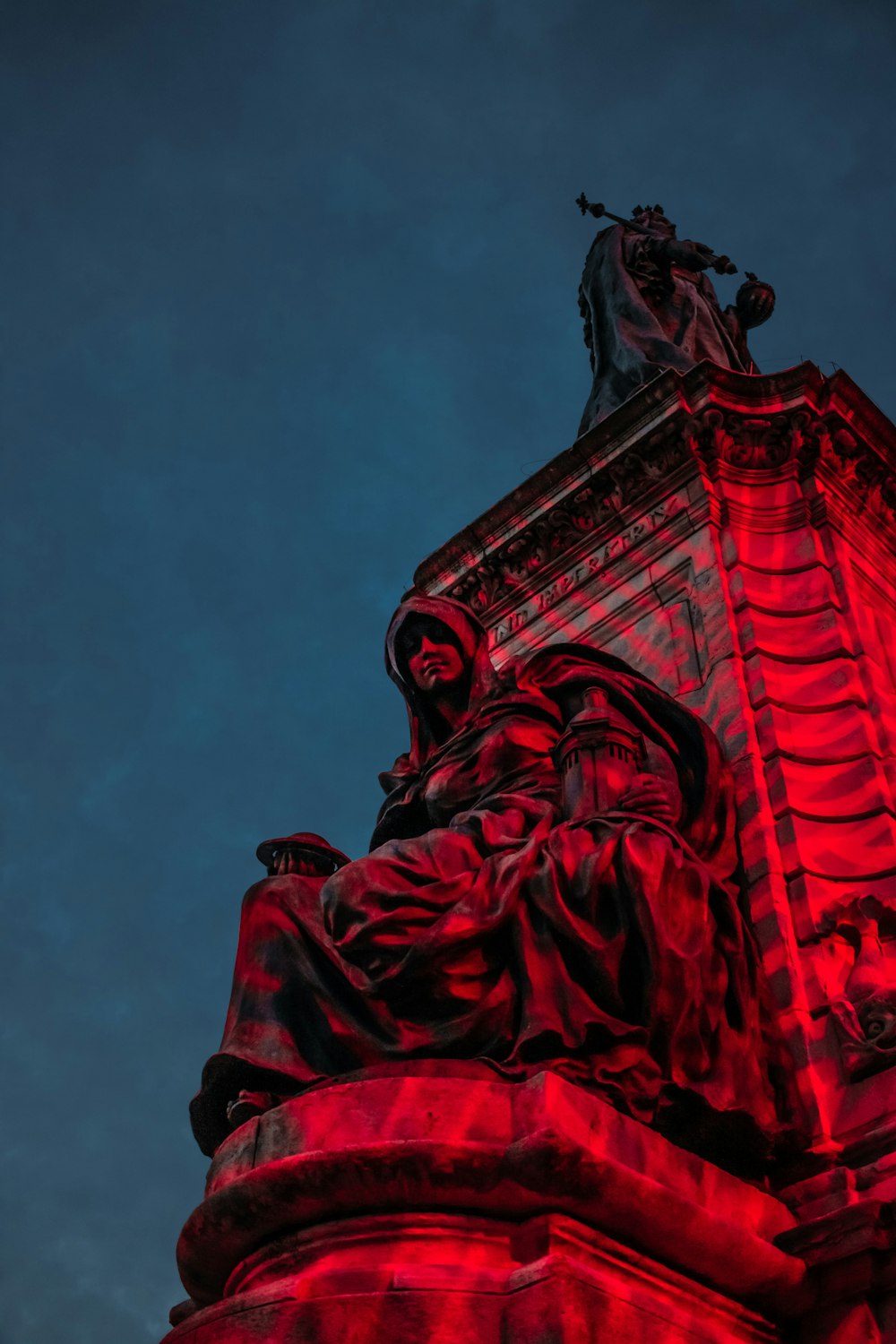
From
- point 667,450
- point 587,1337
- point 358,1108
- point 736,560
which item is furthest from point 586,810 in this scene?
point 667,450

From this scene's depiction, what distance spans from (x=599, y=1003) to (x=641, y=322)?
8646mm

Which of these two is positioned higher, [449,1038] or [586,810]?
[586,810]

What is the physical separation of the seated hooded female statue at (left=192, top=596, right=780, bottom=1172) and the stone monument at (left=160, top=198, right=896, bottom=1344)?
0.6 inches

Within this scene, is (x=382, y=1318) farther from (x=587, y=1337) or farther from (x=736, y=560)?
(x=736, y=560)

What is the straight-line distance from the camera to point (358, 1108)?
18.1 feet

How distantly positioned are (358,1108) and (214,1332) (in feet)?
Result: 2.97

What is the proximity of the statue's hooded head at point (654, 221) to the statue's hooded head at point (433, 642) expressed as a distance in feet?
23.8

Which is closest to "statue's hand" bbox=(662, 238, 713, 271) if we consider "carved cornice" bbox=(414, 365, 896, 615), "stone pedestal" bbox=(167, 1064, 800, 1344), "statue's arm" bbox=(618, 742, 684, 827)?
"carved cornice" bbox=(414, 365, 896, 615)

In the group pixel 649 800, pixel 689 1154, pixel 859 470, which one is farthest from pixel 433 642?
pixel 689 1154

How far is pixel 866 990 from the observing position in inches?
265

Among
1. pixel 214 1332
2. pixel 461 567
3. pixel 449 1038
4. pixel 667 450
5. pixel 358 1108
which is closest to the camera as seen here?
pixel 214 1332

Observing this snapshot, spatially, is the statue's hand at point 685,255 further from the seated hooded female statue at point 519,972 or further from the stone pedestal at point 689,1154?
the seated hooded female statue at point 519,972

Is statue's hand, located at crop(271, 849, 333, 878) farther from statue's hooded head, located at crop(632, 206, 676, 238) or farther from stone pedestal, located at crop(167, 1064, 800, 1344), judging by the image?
statue's hooded head, located at crop(632, 206, 676, 238)

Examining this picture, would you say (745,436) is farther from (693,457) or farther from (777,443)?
(693,457)
